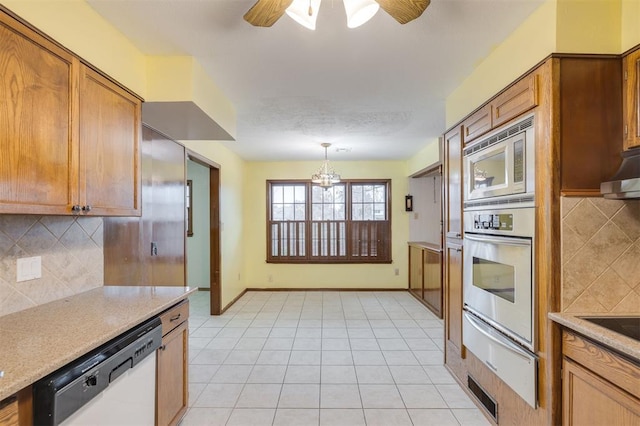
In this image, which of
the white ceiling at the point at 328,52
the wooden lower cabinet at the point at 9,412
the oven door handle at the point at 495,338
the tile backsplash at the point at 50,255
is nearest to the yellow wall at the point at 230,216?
the white ceiling at the point at 328,52

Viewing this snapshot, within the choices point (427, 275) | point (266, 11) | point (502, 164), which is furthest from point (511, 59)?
point (427, 275)

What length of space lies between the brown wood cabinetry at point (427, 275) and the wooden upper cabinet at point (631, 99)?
9.34 feet

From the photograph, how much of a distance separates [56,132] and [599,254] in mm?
2656

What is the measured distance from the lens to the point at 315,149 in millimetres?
4812

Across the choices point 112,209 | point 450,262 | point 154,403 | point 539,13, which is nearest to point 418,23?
point 539,13

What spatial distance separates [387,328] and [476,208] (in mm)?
2245

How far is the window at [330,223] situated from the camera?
5.79m

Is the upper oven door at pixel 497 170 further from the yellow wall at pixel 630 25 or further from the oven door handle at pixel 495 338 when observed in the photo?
the oven door handle at pixel 495 338

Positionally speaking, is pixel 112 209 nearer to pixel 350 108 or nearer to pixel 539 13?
pixel 350 108

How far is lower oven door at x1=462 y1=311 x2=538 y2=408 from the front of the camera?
1.64 meters

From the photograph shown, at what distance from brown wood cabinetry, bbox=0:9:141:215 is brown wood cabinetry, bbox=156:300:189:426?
73 cm

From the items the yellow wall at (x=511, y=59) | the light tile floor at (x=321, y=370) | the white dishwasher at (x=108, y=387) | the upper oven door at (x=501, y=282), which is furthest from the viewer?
the light tile floor at (x=321, y=370)

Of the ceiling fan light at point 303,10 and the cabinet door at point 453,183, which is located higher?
the ceiling fan light at point 303,10

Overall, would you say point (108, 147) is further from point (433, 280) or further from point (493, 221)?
point (433, 280)
